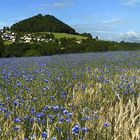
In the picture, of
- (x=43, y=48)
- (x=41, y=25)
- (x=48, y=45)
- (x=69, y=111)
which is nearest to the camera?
(x=69, y=111)

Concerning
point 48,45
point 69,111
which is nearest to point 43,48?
point 48,45

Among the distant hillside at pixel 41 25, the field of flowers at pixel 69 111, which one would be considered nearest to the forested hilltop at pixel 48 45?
the distant hillside at pixel 41 25

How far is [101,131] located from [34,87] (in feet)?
8.51

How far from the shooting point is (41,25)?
120 feet

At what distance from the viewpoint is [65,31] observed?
40.6 m

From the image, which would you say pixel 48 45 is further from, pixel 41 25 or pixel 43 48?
pixel 41 25

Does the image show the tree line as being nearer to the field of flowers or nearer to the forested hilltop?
the forested hilltop

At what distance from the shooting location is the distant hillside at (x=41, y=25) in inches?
1425

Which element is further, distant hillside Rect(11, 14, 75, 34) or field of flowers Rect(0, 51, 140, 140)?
distant hillside Rect(11, 14, 75, 34)

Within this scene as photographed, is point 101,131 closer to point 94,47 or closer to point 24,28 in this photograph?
point 94,47

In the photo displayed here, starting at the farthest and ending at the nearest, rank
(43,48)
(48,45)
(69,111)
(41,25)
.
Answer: (41,25) → (48,45) → (43,48) → (69,111)

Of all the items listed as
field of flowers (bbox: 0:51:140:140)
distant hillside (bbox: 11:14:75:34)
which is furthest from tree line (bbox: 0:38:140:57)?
distant hillside (bbox: 11:14:75:34)

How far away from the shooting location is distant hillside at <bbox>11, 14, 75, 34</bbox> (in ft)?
119

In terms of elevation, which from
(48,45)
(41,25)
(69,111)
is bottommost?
(69,111)
